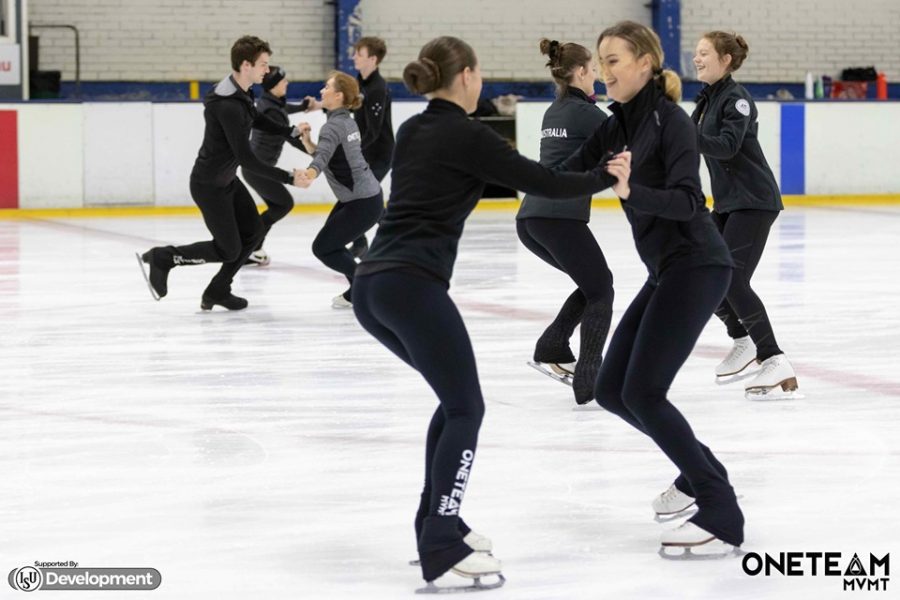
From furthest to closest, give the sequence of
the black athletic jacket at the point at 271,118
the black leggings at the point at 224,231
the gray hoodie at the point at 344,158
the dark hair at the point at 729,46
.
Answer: the black athletic jacket at the point at 271,118 < the black leggings at the point at 224,231 < the gray hoodie at the point at 344,158 < the dark hair at the point at 729,46

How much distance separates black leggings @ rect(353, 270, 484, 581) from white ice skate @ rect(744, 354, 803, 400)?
2778 millimetres

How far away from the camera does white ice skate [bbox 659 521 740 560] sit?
3.90 meters

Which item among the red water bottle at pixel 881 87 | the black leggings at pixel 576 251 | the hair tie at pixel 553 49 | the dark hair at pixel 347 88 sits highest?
the hair tie at pixel 553 49

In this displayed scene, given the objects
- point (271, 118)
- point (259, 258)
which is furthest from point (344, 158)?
point (259, 258)

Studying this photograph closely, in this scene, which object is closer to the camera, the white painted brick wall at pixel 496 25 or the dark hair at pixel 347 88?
the dark hair at pixel 347 88

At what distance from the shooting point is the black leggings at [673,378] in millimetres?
3900

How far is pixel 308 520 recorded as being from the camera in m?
4.35

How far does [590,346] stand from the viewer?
237 inches

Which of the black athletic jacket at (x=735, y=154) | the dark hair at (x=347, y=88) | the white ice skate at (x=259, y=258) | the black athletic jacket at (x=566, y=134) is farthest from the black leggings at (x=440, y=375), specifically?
the white ice skate at (x=259, y=258)

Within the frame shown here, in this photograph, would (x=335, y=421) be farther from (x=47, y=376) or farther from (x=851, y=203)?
(x=851, y=203)

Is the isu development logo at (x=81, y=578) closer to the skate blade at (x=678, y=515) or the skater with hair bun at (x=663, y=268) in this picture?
the skater with hair bun at (x=663, y=268)

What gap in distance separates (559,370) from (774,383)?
901mm

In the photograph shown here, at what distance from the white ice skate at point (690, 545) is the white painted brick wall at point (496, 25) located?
16837 mm

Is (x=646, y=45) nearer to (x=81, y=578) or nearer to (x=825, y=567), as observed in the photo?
(x=825, y=567)
